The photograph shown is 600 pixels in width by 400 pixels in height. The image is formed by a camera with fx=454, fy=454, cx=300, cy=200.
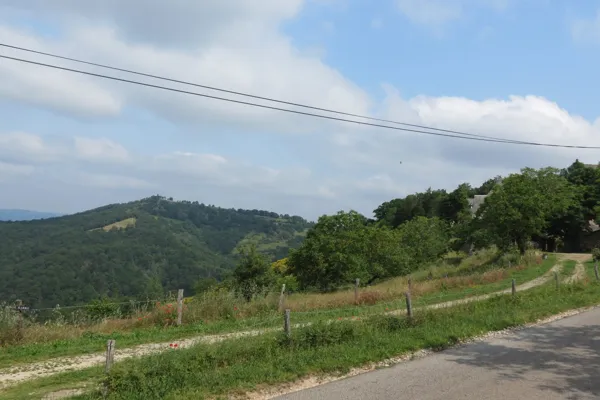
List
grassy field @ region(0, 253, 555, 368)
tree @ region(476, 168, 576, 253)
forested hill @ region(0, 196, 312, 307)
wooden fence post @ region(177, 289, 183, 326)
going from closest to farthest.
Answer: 1. grassy field @ region(0, 253, 555, 368)
2. wooden fence post @ region(177, 289, 183, 326)
3. tree @ region(476, 168, 576, 253)
4. forested hill @ region(0, 196, 312, 307)

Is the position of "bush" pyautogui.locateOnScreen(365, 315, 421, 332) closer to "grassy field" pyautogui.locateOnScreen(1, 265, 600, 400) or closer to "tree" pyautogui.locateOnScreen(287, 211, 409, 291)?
"grassy field" pyautogui.locateOnScreen(1, 265, 600, 400)

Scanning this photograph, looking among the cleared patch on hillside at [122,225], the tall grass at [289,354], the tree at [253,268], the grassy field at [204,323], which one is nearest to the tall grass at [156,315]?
the grassy field at [204,323]

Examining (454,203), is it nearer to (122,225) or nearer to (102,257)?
(102,257)

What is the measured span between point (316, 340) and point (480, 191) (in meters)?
114

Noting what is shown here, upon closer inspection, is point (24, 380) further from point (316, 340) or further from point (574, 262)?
point (574, 262)

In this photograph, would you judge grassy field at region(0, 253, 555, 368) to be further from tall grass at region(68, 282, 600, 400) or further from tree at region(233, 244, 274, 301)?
tree at region(233, 244, 274, 301)

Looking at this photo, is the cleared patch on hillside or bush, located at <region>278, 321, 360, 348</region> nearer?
bush, located at <region>278, 321, 360, 348</region>

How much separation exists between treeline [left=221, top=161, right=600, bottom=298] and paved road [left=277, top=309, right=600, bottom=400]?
2068 cm

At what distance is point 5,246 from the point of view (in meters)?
116

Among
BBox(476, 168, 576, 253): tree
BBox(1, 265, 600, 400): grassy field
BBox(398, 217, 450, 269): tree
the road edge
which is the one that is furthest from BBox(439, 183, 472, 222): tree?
the road edge

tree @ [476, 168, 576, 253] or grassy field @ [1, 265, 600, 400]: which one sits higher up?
tree @ [476, 168, 576, 253]

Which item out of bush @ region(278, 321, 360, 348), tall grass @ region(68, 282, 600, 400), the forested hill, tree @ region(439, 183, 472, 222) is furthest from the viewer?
the forested hill

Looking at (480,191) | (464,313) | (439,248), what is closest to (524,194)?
(439,248)

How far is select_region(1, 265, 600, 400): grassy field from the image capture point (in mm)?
7176
